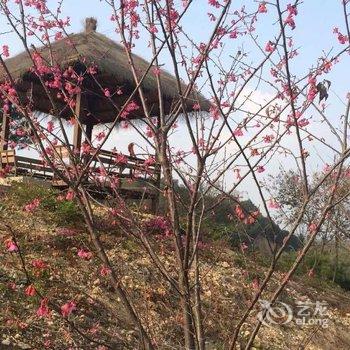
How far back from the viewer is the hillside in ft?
14.5

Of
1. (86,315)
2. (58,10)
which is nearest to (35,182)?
(86,315)

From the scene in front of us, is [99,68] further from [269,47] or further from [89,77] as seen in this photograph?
[269,47]

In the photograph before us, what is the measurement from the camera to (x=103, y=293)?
18.3 ft

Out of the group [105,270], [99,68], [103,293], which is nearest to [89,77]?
[99,68]

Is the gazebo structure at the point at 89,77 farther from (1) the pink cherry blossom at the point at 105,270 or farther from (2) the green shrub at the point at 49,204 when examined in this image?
(1) the pink cherry blossom at the point at 105,270

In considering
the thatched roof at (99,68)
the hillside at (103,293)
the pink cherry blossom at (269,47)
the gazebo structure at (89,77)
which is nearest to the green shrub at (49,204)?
the hillside at (103,293)

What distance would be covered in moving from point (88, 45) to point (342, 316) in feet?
21.2

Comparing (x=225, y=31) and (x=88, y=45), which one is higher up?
(x=88, y=45)

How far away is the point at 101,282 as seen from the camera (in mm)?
5770

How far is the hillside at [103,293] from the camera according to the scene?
4430mm

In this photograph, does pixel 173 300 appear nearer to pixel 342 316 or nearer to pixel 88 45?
pixel 342 316

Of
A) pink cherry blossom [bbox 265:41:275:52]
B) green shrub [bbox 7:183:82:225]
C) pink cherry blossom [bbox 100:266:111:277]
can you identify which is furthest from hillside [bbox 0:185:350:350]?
pink cherry blossom [bbox 265:41:275:52]

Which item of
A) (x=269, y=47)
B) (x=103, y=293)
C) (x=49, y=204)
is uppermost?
(x=269, y=47)

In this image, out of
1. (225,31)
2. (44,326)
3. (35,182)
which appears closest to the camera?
(225,31)
